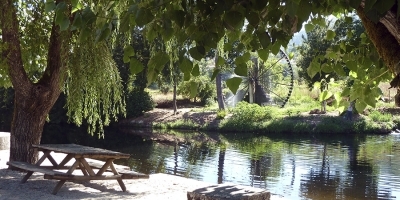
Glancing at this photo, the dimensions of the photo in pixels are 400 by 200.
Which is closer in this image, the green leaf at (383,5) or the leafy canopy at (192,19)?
the green leaf at (383,5)

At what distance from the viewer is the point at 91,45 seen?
7.53 meters

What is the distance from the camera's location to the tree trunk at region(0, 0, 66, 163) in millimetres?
8109

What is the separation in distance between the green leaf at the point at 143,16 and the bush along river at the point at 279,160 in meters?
9.49

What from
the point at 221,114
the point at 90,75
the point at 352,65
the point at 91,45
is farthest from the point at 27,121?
the point at 221,114

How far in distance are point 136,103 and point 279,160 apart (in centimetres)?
1641

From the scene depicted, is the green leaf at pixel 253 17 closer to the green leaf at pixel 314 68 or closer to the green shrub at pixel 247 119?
the green leaf at pixel 314 68

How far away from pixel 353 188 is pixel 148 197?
6320 mm

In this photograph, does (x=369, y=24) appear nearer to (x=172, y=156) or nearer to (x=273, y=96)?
(x=172, y=156)

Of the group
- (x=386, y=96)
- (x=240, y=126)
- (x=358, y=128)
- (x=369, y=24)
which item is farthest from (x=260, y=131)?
(x=369, y=24)

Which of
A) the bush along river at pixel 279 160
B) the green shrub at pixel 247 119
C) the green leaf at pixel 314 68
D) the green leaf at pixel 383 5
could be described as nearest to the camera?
the green leaf at pixel 383 5

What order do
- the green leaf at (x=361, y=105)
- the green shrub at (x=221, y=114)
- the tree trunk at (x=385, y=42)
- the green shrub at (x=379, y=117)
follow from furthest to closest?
1. the green shrub at (x=221, y=114)
2. the green shrub at (x=379, y=117)
3. the green leaf at (x=361, y=105)
4. the tree trunk at (x=385, y=42)

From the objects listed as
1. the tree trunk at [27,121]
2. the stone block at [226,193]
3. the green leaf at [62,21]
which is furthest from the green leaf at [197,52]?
the tree trunk at [27,121]

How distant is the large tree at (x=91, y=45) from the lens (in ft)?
5.67

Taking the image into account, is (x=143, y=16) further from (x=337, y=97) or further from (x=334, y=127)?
(x=334, y=127)
